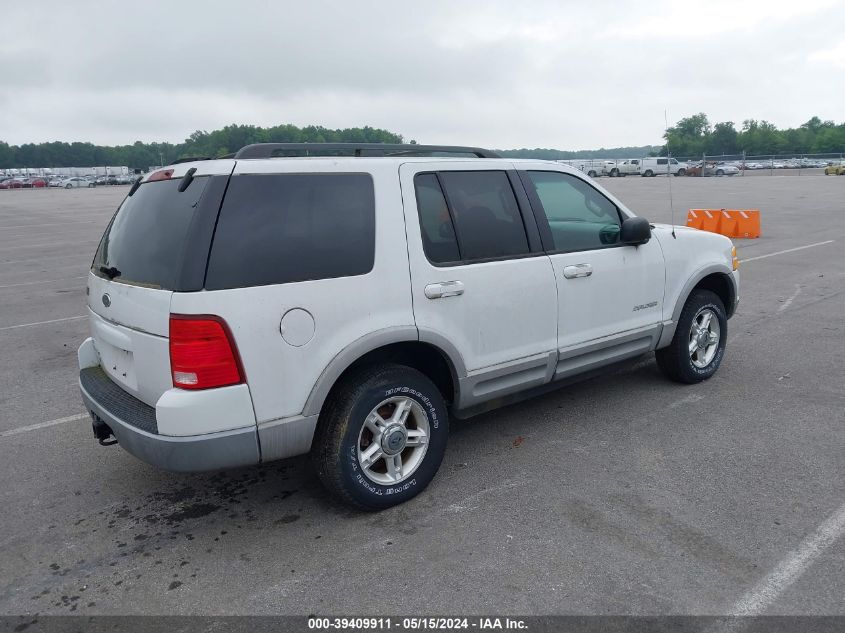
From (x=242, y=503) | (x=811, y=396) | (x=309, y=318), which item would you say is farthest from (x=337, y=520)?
(x=811, y=396)

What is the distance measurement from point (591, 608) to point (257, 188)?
7.77ft

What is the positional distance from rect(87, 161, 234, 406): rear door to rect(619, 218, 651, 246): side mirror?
105 inches

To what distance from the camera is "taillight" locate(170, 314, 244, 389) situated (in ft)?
9.94

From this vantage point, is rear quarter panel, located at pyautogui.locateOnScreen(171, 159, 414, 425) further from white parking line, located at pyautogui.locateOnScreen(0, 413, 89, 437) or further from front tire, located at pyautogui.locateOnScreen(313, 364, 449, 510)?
white parking line, located at pyautogui.locateOnScreen(0, 413, 89, 437)

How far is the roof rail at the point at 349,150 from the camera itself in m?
3.60

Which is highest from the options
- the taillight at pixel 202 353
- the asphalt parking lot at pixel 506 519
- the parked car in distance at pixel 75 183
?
the parked car in distance at pixel 75 183

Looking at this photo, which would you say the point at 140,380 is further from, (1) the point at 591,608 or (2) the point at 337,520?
(1) the point at 591,608

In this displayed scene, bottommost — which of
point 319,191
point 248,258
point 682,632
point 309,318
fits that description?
point 682,632

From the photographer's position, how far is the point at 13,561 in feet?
10.8

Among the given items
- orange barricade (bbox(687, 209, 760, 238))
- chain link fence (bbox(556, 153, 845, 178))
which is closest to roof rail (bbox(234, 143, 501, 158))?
orange barricade (bbox(687, 209, 760, 238))

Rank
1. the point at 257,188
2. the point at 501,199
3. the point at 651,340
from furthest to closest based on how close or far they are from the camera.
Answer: the point at 651,340
the point at 501,199
the point at 257,188

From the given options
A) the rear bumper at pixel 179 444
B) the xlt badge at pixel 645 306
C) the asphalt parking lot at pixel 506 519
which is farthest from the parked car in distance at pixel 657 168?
the rear bumper at pixel 179 444

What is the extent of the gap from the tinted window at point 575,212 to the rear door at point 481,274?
0.25 metres

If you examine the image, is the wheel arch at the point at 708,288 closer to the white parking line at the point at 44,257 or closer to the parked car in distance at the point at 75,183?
the white parking line at the point at 44,257
